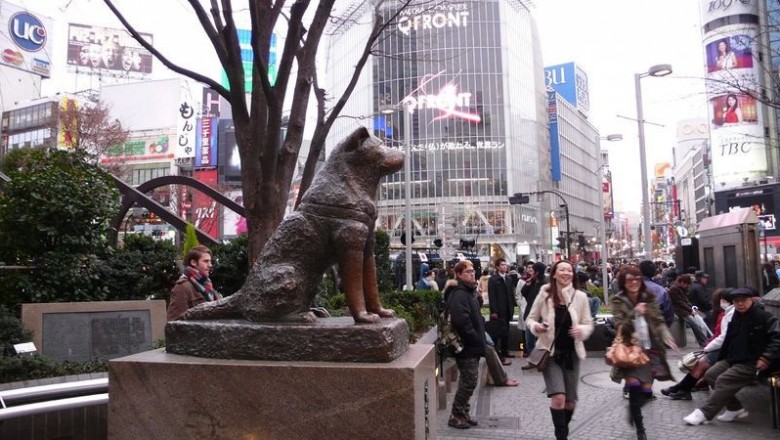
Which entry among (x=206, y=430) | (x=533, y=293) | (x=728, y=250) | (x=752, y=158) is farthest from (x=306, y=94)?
(x=752, y=158)

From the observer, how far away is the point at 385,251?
14.4 meters

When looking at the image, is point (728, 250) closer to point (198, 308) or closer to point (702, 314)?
point (702, 314)

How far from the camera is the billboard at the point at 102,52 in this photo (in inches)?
2945

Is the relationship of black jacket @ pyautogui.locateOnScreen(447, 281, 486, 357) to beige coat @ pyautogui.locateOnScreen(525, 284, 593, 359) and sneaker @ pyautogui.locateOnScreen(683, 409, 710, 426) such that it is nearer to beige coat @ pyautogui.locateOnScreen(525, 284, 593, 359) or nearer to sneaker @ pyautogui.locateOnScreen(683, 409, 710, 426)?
beige coat @ pyautogui.locateOnScreen(525, 284, 593, 359)

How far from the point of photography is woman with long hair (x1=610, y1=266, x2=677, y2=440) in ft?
17.6

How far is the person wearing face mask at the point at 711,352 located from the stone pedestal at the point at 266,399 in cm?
479

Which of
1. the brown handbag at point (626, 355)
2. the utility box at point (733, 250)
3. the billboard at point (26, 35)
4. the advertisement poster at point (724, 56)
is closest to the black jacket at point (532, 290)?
the brown handbag at point (626, 355)

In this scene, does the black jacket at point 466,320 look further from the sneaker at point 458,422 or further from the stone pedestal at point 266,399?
the stone pedestal at point 266,399

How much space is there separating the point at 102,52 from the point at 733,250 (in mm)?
81109

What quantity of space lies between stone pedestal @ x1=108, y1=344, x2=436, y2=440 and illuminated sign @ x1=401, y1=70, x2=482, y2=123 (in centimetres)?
5624

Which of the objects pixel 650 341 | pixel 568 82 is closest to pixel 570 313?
pixel 650 341

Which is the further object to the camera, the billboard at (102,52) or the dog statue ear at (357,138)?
the billboard at (102,52)

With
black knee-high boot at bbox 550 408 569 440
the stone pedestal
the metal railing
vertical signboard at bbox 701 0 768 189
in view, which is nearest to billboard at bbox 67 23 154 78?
vertical signboard at bbox 701 0 768 189

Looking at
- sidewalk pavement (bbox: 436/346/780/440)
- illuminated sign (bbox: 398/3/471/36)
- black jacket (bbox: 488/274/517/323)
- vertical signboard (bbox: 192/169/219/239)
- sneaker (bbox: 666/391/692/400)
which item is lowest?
sidewalk pavement (bbox: 436/346/780/440)
